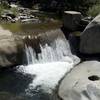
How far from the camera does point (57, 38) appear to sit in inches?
680

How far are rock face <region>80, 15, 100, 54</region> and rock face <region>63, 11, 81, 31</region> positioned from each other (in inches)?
78.7

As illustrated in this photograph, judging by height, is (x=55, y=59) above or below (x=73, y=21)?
below

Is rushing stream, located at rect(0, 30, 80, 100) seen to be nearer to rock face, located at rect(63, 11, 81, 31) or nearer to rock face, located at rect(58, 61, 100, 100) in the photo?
rock face, located at rect(58, 61, 100, 100)

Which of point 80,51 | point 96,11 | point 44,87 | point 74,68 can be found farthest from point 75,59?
point 96,11

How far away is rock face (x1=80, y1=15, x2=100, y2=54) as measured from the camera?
52.3ft

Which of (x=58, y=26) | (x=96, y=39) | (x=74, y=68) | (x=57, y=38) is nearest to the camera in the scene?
(x=74, y=68)

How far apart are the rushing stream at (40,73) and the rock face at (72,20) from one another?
3.98 feet

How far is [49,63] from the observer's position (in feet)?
53.3

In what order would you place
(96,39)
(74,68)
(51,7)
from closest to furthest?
(74,68) → (96,39) → (51,7)

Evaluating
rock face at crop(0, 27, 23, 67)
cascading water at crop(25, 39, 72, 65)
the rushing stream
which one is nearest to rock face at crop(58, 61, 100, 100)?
the rushing stream

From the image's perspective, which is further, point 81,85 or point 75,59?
point 75,59

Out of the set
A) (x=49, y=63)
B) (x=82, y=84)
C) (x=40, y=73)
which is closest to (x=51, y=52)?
(x=49, y=63)

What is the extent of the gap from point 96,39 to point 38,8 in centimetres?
1157

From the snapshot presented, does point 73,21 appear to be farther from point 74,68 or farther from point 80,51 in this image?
point 74,68
